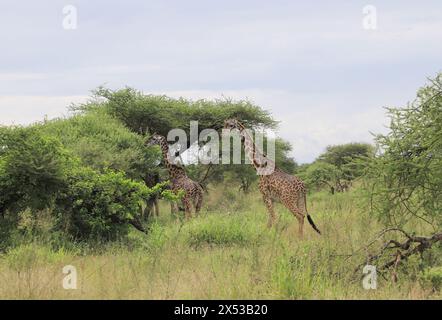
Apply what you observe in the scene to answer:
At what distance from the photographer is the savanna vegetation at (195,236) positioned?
629 centimetres

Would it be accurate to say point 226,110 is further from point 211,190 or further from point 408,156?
point 408,156

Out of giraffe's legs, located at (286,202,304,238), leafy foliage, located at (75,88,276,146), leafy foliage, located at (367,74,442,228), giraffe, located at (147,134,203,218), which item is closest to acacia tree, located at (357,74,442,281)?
leafy foliage, located at (367,74,442,228)

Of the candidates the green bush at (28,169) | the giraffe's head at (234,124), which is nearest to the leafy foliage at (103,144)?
the giraffe's head at (234,124)

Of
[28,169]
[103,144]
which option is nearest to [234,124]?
[103,144]

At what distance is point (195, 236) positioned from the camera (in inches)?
428

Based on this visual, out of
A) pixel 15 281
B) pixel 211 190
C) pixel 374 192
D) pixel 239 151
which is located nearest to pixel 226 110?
pixel 239 151

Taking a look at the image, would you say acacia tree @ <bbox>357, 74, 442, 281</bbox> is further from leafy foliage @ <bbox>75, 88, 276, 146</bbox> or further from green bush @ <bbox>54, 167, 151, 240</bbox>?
leafy foliage @ <bbox>75, 88, 276, 146</bbox>

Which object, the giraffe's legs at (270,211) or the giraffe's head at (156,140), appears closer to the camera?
the giraffe's legs at (270,211)

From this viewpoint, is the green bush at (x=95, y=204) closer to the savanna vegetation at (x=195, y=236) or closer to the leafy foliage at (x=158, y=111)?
the savanna vegetation at (x=195, y=236)

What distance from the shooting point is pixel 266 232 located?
11.4 m

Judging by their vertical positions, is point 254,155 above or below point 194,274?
above

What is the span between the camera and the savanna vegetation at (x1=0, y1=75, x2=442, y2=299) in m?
6.29

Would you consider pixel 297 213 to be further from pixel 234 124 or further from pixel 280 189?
pixel 234 124
